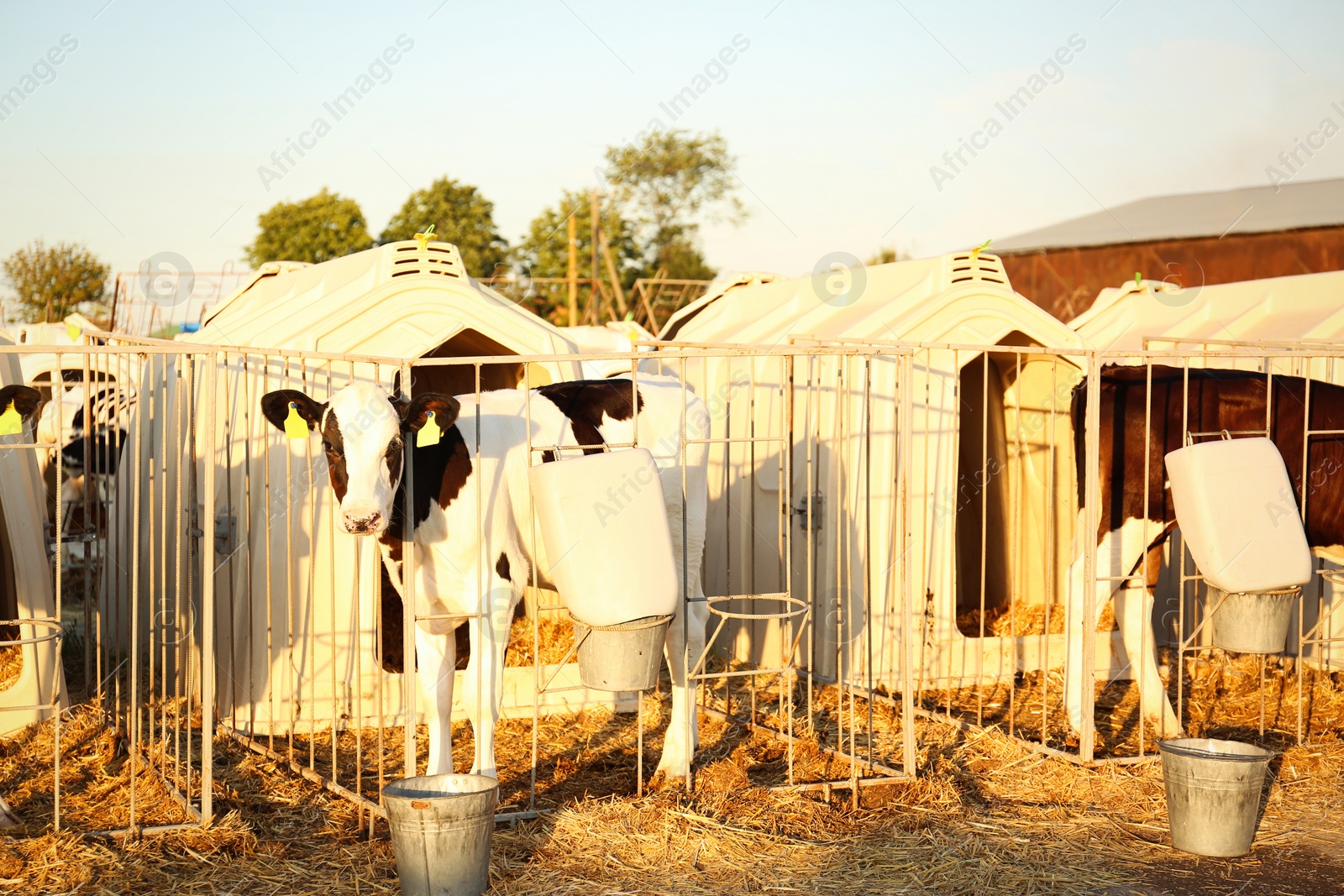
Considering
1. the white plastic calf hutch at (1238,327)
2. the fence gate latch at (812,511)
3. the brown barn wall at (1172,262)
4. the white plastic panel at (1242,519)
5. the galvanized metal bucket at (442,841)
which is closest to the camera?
the galvanized metal bucket at (442,841)

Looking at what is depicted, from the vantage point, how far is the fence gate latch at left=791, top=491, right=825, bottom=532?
27.8ft

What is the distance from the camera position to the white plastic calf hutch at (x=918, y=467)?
8977 mm

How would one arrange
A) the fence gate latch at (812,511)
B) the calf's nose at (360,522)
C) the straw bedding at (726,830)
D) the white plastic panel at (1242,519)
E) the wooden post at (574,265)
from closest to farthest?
the straw bedding at (726,830)
the calf's nose at (360,522)
the white plastic panel at (1242,519)
the fence gate latch at (812,511)
the wooden post at (574,265)

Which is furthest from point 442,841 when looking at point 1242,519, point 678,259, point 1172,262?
point 678,259

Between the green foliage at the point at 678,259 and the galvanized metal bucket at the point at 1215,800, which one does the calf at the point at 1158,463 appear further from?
the green foliage at the point at 678,259

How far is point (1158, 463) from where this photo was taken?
7734 mm

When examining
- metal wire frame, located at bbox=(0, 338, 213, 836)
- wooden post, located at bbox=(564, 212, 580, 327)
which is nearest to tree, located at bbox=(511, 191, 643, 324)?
wooden post, located at bbox=(564, 212, 580, 327)

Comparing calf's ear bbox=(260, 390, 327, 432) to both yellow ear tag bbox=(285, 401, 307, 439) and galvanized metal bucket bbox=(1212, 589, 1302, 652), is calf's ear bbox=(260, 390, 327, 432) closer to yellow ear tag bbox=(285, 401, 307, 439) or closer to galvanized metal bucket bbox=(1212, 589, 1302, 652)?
yellow ear tag bbox=(285, 401, 307, 439)

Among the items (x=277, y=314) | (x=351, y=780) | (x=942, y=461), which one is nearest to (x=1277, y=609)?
(x=942, y=461)

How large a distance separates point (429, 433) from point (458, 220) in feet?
95.7

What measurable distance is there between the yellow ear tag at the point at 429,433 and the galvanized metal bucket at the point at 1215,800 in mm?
3579

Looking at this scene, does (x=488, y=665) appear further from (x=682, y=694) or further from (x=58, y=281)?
(x=58, y=281)

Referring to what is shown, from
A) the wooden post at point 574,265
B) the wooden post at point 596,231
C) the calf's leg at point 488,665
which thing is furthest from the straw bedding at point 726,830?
the wooden post at point 596,231

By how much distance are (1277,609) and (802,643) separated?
12.2 feet
